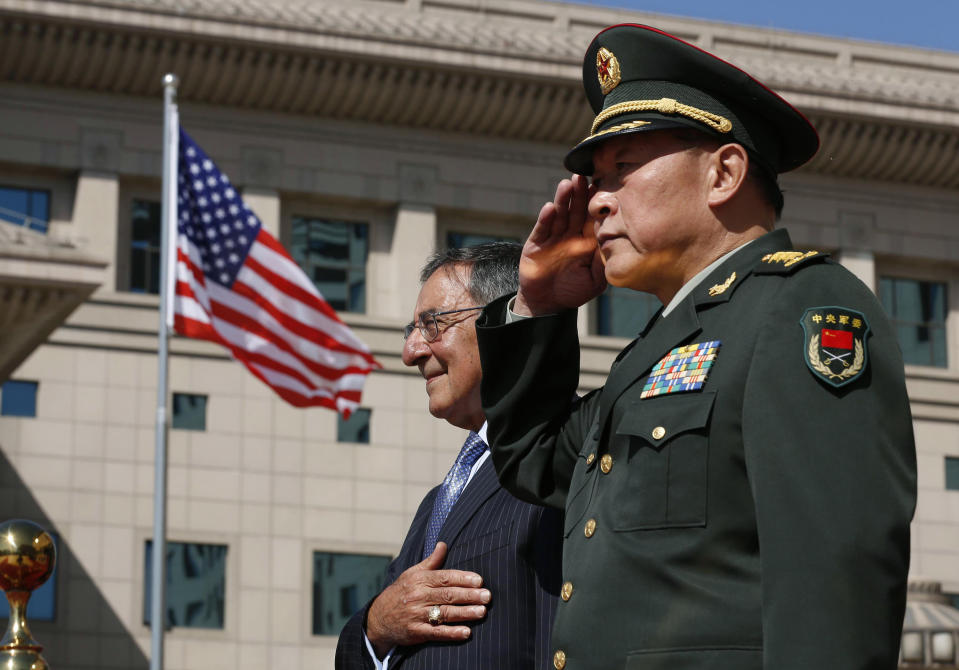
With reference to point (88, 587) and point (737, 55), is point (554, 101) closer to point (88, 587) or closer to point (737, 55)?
point (737, 55)

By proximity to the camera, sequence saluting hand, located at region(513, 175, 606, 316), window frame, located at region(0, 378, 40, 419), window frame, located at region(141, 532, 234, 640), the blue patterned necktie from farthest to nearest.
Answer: window frame, located at region(0, 378, 40, 419)
window frame, located at region(141, 532, 234, 640)
the blue patterned necktie
saluting hand, located at region(513, 175, 606, 316)

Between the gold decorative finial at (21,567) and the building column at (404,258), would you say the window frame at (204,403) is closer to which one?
the building column at (404,258)

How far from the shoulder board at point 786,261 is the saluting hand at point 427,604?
1415mm

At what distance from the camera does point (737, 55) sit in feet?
104

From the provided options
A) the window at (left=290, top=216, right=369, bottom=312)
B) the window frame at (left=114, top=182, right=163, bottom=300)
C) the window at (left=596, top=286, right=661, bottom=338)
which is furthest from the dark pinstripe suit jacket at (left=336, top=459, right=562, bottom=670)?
the window at (left=596, top=286, right=661, bottom=338)

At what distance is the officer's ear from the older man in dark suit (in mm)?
1170

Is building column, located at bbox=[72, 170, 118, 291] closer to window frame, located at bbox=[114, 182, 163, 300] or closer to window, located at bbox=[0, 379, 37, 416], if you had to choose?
window frame, located at bbox=[114, 182, 163, 300]

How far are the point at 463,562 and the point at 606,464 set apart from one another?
4.12 ft

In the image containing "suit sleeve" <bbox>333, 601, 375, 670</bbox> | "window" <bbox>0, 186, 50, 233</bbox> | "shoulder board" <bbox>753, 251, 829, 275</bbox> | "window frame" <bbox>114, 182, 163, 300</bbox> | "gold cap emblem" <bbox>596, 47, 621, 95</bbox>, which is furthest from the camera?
"window frame" <bbox>114, 182, 163, 300</bbox>

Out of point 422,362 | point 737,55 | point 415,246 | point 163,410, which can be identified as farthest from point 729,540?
point 737,55

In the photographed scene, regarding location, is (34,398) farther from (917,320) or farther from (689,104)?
(689,104)

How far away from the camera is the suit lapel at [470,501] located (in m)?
5.05

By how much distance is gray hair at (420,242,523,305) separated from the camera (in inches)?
221

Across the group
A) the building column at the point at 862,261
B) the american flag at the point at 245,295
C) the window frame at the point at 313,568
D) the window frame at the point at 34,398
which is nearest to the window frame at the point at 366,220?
the window frame at the point at 313,568
